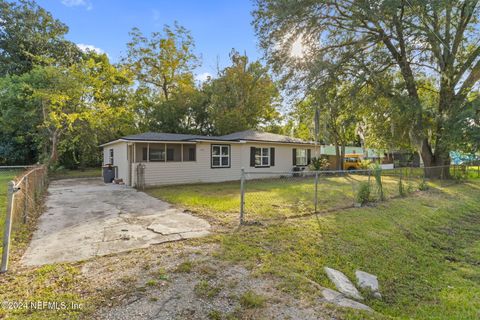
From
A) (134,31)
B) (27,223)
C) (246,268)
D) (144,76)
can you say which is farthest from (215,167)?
(134,31)

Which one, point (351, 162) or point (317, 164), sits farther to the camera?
point (351, 162)

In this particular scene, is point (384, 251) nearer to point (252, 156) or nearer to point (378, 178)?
point (378, 178)

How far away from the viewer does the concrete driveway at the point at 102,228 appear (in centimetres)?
400

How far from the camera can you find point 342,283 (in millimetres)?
3494

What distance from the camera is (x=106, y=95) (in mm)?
17750

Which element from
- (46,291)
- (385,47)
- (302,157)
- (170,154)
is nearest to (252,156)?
(302,157)

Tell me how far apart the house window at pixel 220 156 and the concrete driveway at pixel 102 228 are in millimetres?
5925

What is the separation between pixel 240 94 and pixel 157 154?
13.2 meters

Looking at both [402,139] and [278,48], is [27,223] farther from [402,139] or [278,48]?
[402,139]

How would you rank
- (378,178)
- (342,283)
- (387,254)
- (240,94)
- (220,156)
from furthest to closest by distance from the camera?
(240,94) < (220,156) < (378,178) < (387,254) < (342,283)

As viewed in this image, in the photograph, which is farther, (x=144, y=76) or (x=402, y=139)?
(x=144, y=76)

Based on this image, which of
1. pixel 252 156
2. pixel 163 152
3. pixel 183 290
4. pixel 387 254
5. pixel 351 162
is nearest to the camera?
pixel 183 290

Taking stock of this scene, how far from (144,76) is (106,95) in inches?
300

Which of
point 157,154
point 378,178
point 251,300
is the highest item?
point 157,154
